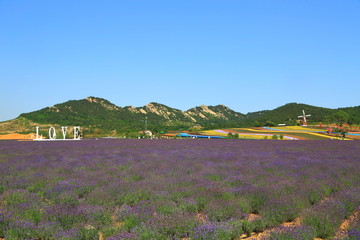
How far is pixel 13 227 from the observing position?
14.9 feet

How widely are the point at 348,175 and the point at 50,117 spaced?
383 feet

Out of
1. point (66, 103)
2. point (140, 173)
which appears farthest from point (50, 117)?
point (140, 173)

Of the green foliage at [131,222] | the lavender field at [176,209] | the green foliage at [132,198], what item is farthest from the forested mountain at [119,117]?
the green foliage at [131,222]

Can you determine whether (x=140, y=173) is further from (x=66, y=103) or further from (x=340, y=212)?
(x=66, y=103)

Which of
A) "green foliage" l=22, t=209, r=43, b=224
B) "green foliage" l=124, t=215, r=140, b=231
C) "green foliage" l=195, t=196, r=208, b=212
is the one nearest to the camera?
"green foliage" l=124, t=215, r=140, b=231

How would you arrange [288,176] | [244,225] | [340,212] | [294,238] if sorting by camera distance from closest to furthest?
1. [294,238]
2. [244,225]
3. [340,212]
4. [288,176]

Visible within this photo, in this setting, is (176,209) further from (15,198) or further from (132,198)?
(15,198)

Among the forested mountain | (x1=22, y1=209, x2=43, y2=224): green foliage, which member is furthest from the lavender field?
the forested mountain

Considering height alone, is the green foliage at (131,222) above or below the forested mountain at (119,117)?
below

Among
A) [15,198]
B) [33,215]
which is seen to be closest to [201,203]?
[33,215]

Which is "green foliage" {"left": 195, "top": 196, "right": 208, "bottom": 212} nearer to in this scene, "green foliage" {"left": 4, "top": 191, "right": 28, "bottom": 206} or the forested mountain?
"green foliage" {"left": 4, "top": 191, "right": 28, "bottom": 206}

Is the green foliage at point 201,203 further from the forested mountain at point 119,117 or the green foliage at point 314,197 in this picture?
the forested mountain at point 119,117

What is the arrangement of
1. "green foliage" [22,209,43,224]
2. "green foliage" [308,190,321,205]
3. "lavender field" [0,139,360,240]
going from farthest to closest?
"green foliage" [308,190,321,205] < "green foliage" [22,209,43,224] < "lavender field" [0,139,360,240]

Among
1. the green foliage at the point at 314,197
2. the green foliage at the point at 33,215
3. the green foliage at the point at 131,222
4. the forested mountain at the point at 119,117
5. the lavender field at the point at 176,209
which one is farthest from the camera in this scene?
the forested mountain at the point at 119,117
